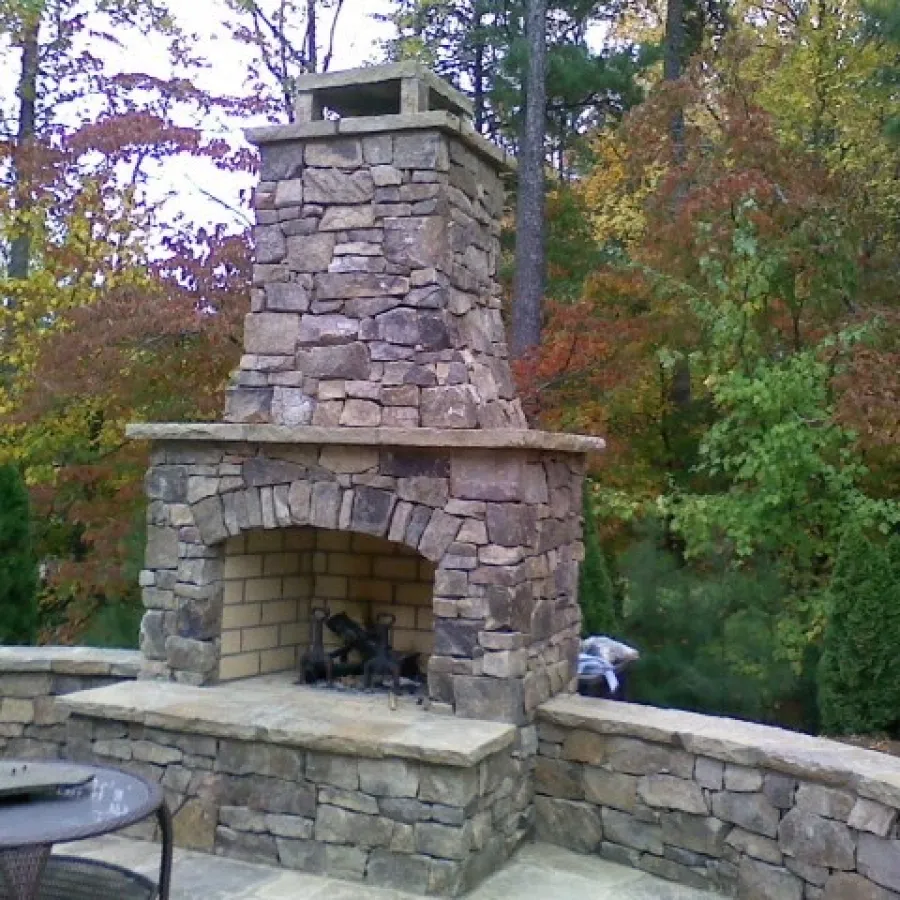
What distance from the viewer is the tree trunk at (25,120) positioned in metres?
9.91

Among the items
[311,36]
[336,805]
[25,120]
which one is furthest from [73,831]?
[311,36]

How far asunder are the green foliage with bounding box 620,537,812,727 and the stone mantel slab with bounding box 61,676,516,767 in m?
2.65

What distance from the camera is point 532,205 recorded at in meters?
10.9

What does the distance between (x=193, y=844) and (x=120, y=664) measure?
1394 mm

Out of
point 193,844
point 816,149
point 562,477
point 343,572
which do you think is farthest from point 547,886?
point 816,149

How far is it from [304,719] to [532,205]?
720 cm

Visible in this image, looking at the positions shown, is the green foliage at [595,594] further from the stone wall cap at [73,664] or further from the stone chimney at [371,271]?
the stone wall cap at [73,664]

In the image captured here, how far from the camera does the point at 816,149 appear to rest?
1034cm

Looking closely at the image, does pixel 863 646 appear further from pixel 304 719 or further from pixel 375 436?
pixel 304 719

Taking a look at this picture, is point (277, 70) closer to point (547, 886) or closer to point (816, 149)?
point (816, 149)

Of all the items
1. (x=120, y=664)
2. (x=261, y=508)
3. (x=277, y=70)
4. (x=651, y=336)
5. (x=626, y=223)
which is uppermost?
(x=277, y=70)

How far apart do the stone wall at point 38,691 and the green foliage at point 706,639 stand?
357 centimetres

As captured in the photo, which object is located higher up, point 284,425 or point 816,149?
point 816,149

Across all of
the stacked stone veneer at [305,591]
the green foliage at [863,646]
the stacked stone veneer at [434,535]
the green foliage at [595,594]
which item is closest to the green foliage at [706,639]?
the green foliage at [595,594]
